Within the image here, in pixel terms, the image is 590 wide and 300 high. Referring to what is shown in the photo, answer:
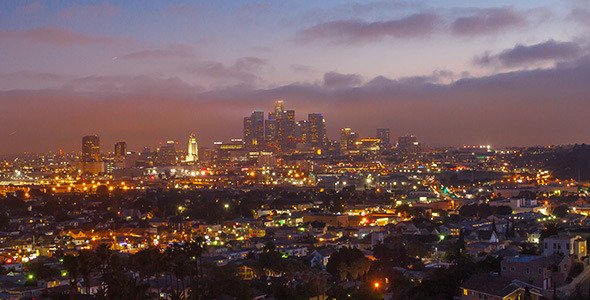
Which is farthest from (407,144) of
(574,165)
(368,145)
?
(574,165)

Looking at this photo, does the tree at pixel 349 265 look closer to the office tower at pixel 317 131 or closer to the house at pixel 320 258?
the house at pixel 320 258

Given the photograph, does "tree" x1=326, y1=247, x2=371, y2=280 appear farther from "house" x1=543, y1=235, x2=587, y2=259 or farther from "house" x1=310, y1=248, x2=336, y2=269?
"house" x1=543, y1=235, x2=587, y2=259

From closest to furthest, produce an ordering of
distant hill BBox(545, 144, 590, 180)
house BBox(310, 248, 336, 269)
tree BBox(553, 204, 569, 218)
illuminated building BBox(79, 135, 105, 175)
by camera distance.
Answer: house BBox(310, 248, 336, 269) < tree BBox(553, 204, 569, 218) < distant hill BBox(545, 144, 590, 180) < illuminated building BBox(79, 135, 105, 175)

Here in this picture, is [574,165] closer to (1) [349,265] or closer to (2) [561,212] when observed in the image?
(2) [561,212]

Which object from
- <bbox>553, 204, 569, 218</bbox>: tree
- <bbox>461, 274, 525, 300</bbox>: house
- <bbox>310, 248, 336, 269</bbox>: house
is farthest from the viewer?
<bbox>553, 204, 569, 218</bbox>: tree

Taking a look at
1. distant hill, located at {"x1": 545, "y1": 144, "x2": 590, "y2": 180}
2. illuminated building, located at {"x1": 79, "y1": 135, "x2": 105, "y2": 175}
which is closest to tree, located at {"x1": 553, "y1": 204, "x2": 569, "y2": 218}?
distant hill, located at {"x1": 545, "y1": 144, "x2": 590, "y2": 180}

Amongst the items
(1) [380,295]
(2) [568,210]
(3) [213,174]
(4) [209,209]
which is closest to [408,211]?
(2) [568,210]

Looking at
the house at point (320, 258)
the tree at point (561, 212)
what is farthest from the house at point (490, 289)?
the tree at point (561, 212)
